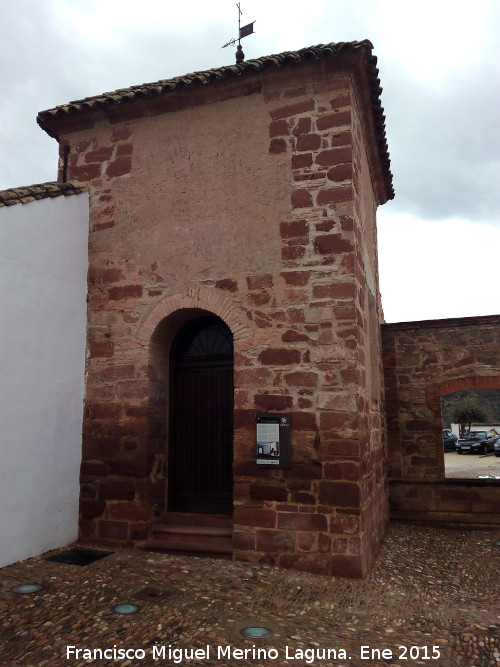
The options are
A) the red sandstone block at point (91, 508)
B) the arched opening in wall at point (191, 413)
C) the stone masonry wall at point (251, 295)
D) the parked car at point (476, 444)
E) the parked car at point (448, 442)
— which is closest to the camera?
the stone masonry wall at point (251, 295)

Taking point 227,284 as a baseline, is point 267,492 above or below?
below

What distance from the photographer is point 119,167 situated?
624 centimetres

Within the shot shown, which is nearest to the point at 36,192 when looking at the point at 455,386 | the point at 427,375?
the point at 427,375

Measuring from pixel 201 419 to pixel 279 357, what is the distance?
1403 mm

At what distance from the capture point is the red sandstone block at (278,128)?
563 centimetres

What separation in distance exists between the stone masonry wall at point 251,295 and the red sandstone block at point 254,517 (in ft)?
0.05

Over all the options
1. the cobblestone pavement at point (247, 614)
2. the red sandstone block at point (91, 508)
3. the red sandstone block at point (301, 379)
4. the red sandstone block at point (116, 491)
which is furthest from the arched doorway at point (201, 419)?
the red sandstone block at point (301, 379)

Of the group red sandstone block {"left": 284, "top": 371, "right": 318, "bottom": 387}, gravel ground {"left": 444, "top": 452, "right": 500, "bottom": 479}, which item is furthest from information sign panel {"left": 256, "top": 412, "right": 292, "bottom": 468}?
gravel ground {"left": 444, "top": 452, "right": 500, "bottom": 479}

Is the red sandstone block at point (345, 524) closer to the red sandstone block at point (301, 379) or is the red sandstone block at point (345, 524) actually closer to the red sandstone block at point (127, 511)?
the red sandstone block at point (301, 379)

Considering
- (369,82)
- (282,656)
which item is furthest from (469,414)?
(282,656)

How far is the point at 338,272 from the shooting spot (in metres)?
5.21

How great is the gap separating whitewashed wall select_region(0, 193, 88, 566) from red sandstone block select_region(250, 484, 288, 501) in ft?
6.85

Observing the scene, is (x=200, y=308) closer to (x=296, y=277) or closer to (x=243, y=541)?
(x=296, y=277)

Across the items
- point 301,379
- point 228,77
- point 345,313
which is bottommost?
point 301,379
